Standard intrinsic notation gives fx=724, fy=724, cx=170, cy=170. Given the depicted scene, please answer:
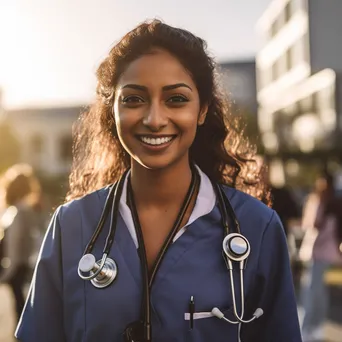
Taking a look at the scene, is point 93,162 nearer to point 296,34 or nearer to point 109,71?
point 109,71

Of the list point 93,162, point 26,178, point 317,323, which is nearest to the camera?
point 93,162

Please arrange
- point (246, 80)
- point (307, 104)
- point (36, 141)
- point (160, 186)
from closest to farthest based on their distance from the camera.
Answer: point (160, 186) → point (307, 104) → point (36, 141) → point (246, 80)

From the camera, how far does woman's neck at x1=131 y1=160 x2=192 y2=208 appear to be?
2092mm

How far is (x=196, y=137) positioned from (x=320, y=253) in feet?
14.1

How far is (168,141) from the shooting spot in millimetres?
1995

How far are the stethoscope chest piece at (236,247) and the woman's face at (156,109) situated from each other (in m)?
0.28

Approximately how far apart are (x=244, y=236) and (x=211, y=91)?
0.51 meters

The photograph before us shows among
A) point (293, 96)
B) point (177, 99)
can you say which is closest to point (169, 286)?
point (177, 99)

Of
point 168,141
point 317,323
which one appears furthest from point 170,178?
point 317,323

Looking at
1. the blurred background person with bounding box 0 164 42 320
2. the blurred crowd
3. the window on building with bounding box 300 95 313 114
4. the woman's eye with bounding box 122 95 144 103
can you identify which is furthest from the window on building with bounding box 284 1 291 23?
the woman's eye with bounding box 122 95 144 103

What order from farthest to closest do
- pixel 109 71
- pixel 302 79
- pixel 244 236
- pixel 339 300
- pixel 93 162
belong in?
pixel 302 79 → pixel 339 300 → pixel 93 162 → pixel 109 71 → pixel 244 236

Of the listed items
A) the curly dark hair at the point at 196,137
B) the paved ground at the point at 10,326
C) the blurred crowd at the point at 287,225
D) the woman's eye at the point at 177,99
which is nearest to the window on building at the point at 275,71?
the paved ground at the point at 10,326

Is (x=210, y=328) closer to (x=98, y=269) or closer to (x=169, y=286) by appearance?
(x=169, y=286)

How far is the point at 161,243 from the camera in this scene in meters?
2.01
